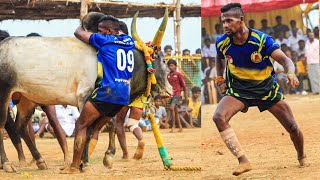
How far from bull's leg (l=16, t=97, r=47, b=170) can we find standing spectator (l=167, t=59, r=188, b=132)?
8.32 m

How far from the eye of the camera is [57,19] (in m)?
18.0

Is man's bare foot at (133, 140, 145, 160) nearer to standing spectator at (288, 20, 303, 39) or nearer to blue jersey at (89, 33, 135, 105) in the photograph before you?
blue jersey at (89, 33, 135, 105)

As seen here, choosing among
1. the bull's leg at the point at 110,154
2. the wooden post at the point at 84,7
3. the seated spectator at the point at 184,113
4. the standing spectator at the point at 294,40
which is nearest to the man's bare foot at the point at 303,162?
the bull's leg at the point at 110,154

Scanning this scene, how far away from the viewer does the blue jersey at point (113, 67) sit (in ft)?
28.4

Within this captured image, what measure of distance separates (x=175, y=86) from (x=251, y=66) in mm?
10713

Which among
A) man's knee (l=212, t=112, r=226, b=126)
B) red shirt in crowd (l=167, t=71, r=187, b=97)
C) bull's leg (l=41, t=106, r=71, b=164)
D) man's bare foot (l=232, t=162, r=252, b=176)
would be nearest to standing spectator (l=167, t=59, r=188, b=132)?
red shirt in crowd (l=167, t=71, r=187, b=97)

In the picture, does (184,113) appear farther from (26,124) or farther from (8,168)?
(8,168)

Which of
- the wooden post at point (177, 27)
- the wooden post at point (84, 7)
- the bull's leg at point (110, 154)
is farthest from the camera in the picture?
the wooden post at point (177, 27)

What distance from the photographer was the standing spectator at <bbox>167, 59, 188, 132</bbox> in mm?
18734

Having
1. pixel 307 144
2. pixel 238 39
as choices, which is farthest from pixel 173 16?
pixel 238 39

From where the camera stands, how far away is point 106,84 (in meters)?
8.66

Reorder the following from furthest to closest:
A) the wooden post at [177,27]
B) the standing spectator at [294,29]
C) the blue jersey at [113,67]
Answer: the standing spectator at [294,29] → the wooden post at [177,27] → the blue jersey at [113,67]

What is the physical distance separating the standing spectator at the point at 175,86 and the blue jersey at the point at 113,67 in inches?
375

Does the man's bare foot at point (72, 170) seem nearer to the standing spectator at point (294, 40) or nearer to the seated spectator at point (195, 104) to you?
the seated spectator at point (195, 104)
